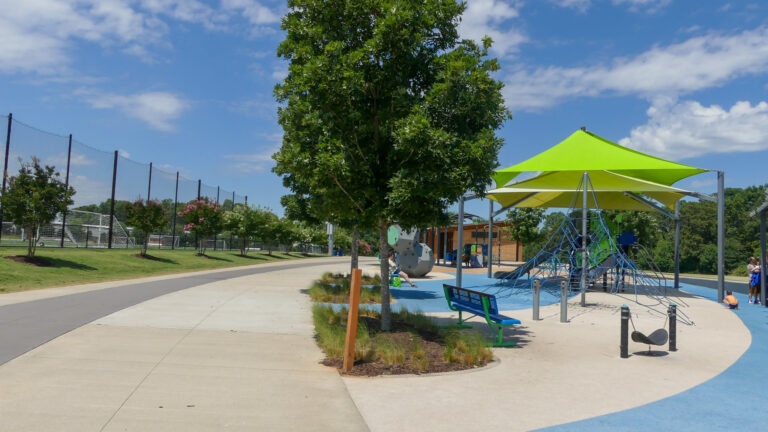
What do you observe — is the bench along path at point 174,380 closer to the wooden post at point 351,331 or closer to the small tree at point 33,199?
the wooden post at point 351,331

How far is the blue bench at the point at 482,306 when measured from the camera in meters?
9.30

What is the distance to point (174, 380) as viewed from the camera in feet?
20.2

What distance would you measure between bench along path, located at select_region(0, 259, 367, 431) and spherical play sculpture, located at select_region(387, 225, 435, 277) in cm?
1689

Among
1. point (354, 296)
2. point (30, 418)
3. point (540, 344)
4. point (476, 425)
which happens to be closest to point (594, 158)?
point (540, 344)

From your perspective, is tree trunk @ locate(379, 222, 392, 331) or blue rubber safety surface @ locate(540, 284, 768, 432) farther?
tree trunk @ locate(379, 222, 392, 331)

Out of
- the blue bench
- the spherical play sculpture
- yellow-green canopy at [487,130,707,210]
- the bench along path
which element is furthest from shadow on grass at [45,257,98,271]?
yellow-green canopy at [487,130,707,210]

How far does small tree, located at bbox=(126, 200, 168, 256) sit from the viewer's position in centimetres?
2705

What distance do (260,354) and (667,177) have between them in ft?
62.5

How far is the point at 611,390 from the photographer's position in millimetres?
6586

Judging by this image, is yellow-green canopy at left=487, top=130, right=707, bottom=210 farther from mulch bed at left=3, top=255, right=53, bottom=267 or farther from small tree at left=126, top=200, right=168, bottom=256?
small tree at left=126, top=200, right=168, bottom=256

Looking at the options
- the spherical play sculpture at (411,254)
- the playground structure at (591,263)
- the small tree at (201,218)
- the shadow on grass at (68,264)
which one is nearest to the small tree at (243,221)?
the small tree at (201,218)

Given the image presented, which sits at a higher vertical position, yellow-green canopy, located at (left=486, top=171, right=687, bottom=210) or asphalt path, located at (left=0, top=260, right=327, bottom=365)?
yellow-green canopy, located at (left=486, top=171, right=687, bottom=210)

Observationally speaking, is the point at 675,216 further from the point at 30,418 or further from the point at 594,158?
the point at 30,418

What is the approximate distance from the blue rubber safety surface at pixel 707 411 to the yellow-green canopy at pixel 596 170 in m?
9.95
